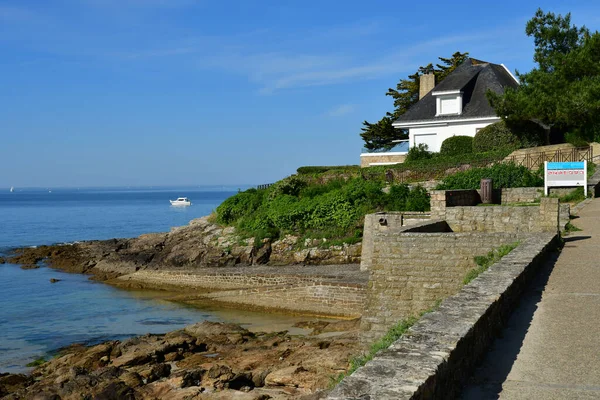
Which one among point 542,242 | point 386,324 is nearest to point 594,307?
point 542,242

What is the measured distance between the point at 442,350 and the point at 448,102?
39.7m

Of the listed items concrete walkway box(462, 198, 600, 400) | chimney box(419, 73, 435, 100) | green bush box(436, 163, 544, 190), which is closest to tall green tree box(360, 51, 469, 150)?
chimney box(419, 73, 435, 100)

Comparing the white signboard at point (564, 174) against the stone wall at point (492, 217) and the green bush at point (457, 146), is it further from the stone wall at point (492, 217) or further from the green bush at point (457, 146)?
the green bush at point (457, 146)

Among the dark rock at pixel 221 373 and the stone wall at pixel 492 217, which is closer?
the dark rock at pixel 221 373

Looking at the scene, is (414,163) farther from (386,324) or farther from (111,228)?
(111,228)

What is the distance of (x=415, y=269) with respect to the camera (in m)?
13.3

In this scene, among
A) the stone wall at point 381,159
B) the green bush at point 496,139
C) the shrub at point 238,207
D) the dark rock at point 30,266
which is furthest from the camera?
the stone wall at point 381,159

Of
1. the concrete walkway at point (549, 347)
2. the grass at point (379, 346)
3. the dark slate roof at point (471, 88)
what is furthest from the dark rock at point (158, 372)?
the dark slate roof at point (471, 88)

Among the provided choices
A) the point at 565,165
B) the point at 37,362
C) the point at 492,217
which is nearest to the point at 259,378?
the point at 492,217

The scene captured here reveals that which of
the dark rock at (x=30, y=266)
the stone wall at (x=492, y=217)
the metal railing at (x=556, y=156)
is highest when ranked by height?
the metal railing at (x=556, y=156)

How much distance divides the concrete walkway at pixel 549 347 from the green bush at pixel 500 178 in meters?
17.3

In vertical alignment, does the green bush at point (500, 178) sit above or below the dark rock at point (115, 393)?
above

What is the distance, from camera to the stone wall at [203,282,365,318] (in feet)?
75.4

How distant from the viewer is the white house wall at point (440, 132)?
41.0m
